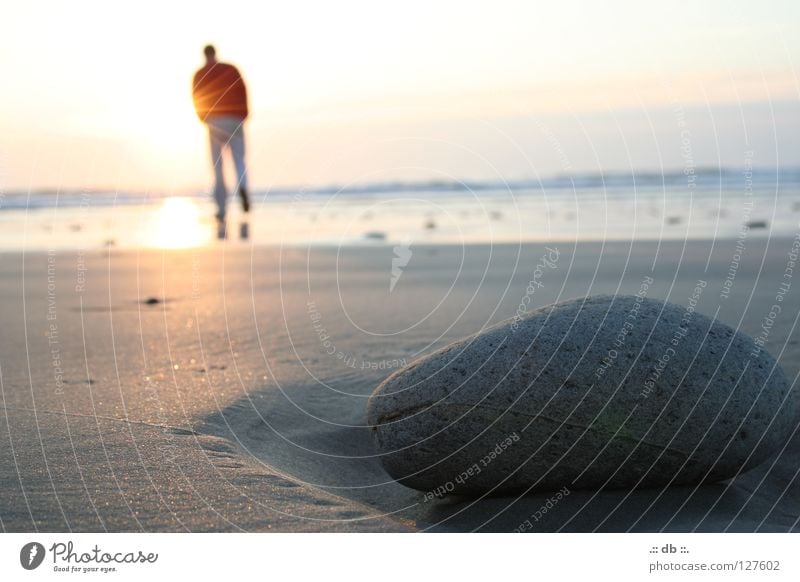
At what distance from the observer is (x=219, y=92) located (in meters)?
10.1

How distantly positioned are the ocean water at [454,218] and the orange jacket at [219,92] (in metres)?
2.16

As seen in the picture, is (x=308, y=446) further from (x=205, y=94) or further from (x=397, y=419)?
(x=205, y=94)

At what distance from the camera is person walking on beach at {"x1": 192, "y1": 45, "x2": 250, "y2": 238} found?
383 inches

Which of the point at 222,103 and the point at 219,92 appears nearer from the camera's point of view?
the point at 222,103

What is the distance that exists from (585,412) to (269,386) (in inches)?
81.7

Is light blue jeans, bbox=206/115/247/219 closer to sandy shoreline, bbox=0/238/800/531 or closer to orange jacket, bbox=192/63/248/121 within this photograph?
orange jacket, bbox=192/63/248/121

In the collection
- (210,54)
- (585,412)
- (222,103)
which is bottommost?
(585,412)

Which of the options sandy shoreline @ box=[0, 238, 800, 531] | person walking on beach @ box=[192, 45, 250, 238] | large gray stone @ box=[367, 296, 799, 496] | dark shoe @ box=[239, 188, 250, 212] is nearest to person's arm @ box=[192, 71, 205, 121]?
person walking on beach @ box=[192, 45, 250, 238]

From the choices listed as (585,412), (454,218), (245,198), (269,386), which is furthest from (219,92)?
(454,218)

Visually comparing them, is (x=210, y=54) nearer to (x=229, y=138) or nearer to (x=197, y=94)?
(x=197, y=94)

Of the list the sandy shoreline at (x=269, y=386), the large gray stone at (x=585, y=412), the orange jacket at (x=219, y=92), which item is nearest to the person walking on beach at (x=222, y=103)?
the orange jacket at (x=219, y=92)

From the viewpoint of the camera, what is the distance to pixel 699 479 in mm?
3834

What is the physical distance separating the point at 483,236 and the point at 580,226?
213 centimetres

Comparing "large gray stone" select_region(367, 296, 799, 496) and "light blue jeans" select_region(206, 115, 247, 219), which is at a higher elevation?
"light blue jeans" select_region(206, 115, 247, 219)
